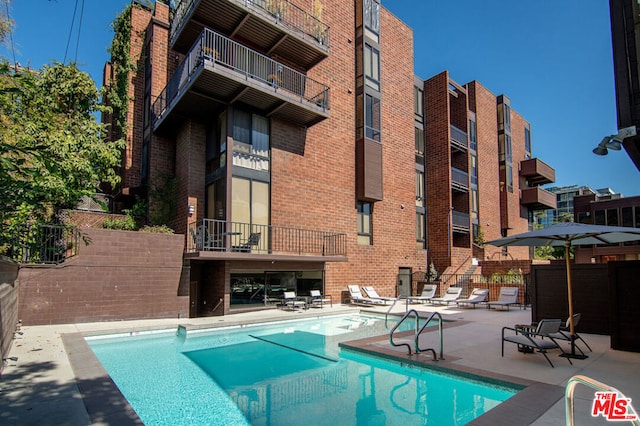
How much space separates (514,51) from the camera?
19.7 m

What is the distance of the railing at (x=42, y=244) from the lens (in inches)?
377

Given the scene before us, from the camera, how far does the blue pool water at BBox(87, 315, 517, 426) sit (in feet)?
15.6

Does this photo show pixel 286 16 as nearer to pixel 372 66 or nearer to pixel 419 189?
pixel 372 66

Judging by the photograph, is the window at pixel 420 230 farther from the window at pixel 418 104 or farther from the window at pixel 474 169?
the window at pixel 474 169

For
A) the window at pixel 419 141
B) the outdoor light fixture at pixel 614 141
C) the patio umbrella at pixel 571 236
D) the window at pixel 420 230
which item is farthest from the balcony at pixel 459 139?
the outdoor light fixture at pixel 614 141

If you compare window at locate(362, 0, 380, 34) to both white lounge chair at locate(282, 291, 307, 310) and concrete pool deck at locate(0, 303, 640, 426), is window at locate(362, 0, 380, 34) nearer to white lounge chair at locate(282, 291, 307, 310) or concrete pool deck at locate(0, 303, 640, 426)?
white lounge chair at locate(282, 291, 307, 310)

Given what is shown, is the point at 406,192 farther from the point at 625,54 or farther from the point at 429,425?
the point at 429,425

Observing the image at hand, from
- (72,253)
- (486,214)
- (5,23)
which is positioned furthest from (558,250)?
(5,23)

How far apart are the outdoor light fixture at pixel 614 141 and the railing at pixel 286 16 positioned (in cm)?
1070

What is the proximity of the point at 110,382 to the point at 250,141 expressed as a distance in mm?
9922

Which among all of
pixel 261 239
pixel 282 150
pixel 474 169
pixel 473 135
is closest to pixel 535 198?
pixel 474 169

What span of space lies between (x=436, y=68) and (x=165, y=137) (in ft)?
51.6

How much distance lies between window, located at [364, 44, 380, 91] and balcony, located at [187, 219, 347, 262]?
24.6 feet

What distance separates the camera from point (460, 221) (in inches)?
856
